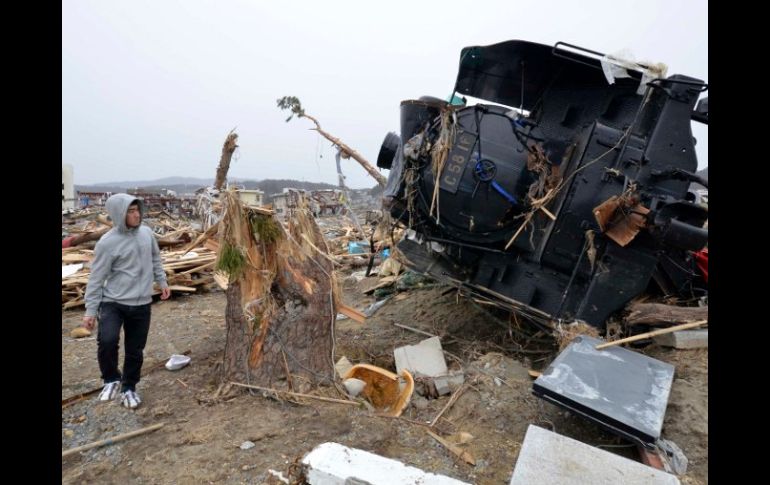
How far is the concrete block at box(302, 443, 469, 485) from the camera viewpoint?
2545mm

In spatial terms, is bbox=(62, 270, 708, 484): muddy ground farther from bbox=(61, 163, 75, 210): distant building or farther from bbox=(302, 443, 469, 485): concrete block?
bbox=(61, 163, 75, 210): distant building

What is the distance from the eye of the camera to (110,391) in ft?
13.7

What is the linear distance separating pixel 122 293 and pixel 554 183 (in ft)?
16.4

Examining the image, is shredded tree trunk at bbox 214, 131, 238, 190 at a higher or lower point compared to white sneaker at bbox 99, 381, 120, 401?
higher

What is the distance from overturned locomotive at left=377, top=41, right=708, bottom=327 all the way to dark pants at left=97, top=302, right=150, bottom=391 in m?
3.40

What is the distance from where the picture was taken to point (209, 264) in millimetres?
10633

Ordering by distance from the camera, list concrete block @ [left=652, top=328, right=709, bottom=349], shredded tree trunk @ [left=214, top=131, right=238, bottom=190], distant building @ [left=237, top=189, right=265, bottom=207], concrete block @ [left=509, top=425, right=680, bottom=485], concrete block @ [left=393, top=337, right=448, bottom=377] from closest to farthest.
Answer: concrete block @ [left=509, top=425, right=680, bottom=485]
distant building @ [left=237, top=189, right=265, bottom=207]
concrete block @ [left=652, top=328, right=709, bottom=349]
concrete block @ [left=393, top=337, right=448, bottom=377]
shredded tree trunk @ [left=214, top=131, right=238, bottom=190]

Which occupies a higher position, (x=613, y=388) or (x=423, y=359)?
(x=613, y=388)

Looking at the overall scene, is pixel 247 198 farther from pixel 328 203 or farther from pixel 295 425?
pixel 328 203

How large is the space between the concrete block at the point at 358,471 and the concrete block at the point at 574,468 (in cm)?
45

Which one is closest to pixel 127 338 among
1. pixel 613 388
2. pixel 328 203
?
pixel 613 388

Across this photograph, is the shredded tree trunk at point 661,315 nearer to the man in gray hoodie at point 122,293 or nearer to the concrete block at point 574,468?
the concrete block at point 574,468

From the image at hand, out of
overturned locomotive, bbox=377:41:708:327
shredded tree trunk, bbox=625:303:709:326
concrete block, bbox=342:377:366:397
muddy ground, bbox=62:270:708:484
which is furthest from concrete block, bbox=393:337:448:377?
shredded tree trunk, bbox=625:303:709:326

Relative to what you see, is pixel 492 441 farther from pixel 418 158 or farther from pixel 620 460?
pixel 418 158
